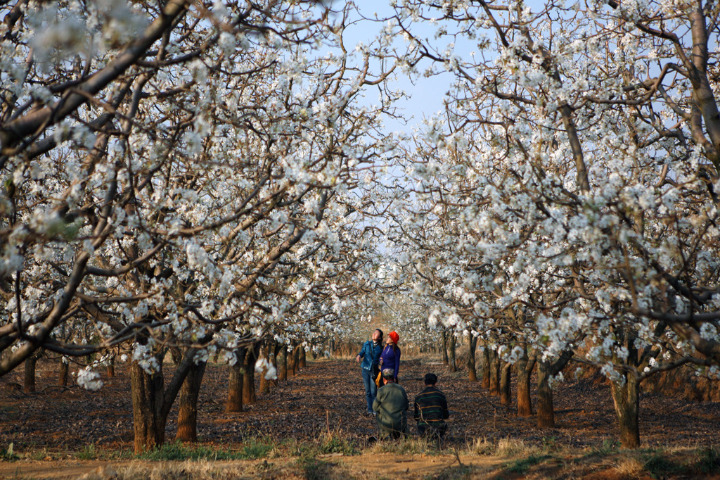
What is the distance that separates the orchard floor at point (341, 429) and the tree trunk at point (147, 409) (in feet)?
3.21

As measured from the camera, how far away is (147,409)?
10.3 m

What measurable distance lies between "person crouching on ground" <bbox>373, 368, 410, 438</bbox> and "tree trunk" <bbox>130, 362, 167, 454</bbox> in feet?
14.0

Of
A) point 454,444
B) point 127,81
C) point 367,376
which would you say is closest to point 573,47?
point 127,81

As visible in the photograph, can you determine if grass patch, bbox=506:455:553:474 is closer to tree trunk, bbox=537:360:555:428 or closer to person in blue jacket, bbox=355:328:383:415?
person in blue jacket, bbox=355:328:383:415

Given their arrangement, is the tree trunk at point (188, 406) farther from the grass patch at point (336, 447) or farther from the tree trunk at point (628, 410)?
the tree trunk at point (628, 410)

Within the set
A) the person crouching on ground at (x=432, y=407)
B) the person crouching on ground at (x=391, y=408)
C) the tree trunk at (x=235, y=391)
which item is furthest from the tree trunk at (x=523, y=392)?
the tree trunk at (x=235, y=391)

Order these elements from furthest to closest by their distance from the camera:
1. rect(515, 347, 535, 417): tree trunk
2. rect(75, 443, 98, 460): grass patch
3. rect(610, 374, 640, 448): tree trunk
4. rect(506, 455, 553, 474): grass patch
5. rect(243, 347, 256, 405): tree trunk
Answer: rect(243, 347, 256, 405): tree trunk < rect(515, 347, 535, 417): tree trunk < rect(75, 443, 98, 460): grass patch < rect(610, 374, 640, 448): tree trunk < rect(506, 455, 553, 474): grass patch

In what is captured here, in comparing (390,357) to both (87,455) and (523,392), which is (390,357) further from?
(87,455)

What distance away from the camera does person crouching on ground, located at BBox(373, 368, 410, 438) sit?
10.5 meters

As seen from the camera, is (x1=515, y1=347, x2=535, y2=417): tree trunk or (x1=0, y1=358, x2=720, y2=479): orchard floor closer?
(x1=0, y1=358, x2=720, y2=479): orchard floor

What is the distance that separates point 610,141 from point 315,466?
6.31 metres

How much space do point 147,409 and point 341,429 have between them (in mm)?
5082

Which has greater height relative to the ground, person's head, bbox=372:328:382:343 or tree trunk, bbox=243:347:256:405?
person's head, bbox=372:328:382:343

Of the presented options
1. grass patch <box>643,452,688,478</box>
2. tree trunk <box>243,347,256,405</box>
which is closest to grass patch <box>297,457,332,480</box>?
grass patch <box>643,452,688,478</box>
